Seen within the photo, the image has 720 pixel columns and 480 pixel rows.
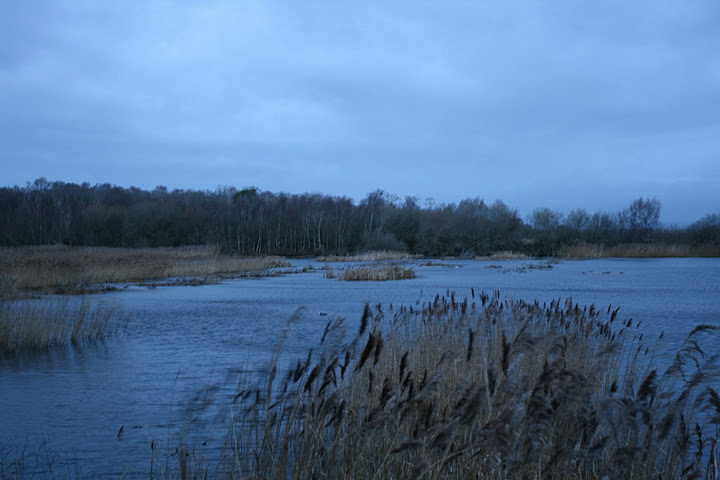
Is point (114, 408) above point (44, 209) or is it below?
below

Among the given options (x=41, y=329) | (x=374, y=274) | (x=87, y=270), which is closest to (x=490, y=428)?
(x=41, y=329)

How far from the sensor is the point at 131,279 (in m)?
35.4

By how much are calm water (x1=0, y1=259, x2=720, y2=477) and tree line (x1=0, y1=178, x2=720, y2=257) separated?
45.2 metres

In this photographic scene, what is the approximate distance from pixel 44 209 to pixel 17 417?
8974 cm

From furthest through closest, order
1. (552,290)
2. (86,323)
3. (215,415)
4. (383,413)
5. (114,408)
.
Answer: (552,290) < (86,323) < (114,408) < (215,415) < (383,413)

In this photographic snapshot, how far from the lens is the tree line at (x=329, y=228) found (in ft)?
241

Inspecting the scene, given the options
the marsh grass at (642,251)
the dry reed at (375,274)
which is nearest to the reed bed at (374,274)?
the dry reed at (375,274)

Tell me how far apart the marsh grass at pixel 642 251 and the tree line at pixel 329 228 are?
2061mm

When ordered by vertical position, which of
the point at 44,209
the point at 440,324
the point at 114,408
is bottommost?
the point at 114,408

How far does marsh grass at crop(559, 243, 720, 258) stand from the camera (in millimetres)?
63781

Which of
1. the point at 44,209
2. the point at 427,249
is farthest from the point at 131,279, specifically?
the point at 44,209

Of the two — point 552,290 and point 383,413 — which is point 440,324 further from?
point 552,290

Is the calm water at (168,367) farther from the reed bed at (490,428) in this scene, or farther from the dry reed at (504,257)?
the dry reed at (504,257)

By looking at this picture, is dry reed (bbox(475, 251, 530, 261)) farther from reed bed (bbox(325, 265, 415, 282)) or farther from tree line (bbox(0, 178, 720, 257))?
reed bed (bbox(325, 265, 415, 282))
